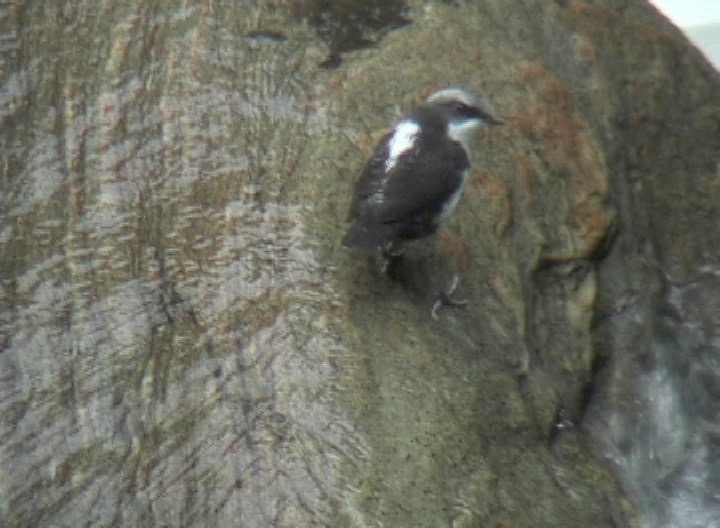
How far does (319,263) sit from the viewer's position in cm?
496

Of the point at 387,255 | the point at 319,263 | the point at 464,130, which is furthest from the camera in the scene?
the point at 464,130

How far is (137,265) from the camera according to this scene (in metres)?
4.90

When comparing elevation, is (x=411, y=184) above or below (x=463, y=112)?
below

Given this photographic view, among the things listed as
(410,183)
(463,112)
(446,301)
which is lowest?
(446,301)

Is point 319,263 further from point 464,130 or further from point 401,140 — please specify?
point 464,130

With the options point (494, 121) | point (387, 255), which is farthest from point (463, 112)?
point (387, 255)

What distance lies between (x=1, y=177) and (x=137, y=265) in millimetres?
678

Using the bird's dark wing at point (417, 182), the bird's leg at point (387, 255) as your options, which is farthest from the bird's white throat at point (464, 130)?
the bird's leg at point (387, 255)

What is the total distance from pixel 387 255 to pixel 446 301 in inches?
11.4

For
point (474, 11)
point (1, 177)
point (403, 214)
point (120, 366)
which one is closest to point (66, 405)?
point (120, 366)

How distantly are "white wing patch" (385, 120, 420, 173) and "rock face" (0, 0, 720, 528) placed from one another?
25 centimetres

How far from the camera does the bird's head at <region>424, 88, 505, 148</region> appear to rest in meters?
5.41

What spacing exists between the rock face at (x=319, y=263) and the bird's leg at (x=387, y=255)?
50 millimetres

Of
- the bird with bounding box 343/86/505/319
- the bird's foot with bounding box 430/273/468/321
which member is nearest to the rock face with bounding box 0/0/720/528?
the bird's foot with bounding box 430/273/468/321
